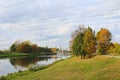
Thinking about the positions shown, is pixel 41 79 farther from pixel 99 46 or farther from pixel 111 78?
pixel 99 46

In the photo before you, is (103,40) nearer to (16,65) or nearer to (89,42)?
(89,42)

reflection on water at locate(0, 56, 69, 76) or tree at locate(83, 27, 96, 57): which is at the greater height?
tree at locate(83, 27, 96, 57)

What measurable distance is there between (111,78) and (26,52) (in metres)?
179

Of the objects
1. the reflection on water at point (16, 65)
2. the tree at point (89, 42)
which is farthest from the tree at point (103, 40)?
the reflection on water at point (16, 65)

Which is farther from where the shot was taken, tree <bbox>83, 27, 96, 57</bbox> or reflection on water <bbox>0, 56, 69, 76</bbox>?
reflection on water <bbox>0, 56, 69, 76</bbox>

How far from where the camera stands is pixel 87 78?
23.1m

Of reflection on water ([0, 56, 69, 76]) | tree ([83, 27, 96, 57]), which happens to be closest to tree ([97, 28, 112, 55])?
tree ([83, 27, 96, 57])

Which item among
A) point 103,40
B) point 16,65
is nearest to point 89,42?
point 103,40

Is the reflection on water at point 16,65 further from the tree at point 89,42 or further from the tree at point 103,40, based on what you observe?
the tree at point 103,40

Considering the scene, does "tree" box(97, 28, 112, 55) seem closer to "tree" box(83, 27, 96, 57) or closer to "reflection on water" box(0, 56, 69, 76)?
"tree" box(83, 27, 96, 57)

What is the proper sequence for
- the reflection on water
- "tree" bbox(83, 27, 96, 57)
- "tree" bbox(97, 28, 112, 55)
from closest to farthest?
"tree" bbox(83, 27, 96, 57)
"tree" bbox(97, 28, 112, 55)
the reflection on water

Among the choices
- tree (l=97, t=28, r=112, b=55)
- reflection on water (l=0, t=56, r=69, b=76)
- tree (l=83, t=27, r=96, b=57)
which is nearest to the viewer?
tree (l=83, t=27, r=96, b=57)

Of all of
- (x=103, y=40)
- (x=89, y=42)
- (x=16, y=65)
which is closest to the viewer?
(x=89, y=42)

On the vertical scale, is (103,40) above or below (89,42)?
above
